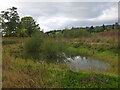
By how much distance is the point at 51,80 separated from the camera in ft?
9.87

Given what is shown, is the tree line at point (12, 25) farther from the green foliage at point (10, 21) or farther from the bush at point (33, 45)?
the bush at point (33, 45)

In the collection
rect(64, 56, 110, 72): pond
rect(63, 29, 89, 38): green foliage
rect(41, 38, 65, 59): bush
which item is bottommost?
rect(64, 56, 110, 72): pond

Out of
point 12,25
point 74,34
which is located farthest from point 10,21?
point 74,34

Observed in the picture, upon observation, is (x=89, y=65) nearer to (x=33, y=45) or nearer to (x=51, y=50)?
(x=51, y=50)

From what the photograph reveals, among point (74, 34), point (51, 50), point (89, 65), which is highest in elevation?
point (74, 34)

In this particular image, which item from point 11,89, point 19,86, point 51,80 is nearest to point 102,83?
point 51,80

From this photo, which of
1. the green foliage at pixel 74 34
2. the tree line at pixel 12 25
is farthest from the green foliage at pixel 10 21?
the green foliage at pixel 74 34

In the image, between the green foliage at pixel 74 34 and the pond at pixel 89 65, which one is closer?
the pond at pixel 89 65

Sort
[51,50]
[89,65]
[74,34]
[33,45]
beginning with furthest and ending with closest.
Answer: [74,34], [33,45], [51,50], [89,65]

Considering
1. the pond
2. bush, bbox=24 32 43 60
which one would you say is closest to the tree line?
bush, bbox=24 32 43 60

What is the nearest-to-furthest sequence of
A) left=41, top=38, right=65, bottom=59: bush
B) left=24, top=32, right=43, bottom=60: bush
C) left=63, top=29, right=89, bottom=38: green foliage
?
left=41, top=38, right=65, bottom=59: bush < left=24, top=32, right=43, bottom=60: bush < left=63, top=29, right=89, bottom=38: green foliage

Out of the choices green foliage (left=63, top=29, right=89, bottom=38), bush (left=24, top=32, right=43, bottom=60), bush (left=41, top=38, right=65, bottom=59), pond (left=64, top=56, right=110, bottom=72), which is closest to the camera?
pond (left=64, top=56, right=110, bottom=72)

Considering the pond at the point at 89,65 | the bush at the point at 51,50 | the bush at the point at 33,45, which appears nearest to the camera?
the pond at the point at 89,65

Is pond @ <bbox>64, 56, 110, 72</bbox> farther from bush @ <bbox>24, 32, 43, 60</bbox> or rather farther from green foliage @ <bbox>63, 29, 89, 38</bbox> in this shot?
green foliage @ <bbox>63, 29, 89, 38</bbox>
